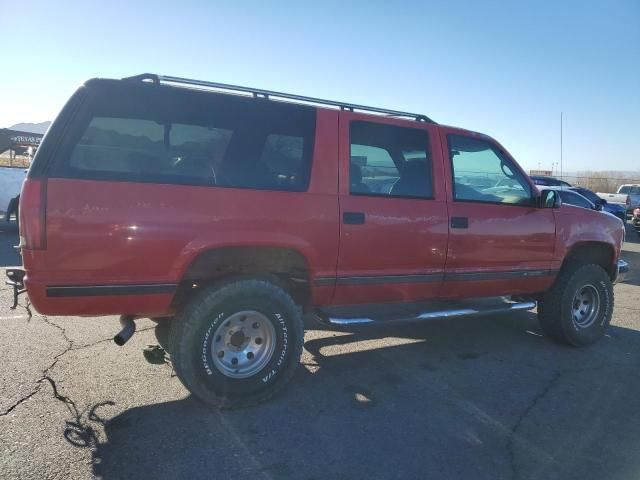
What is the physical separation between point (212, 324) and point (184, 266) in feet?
1.49

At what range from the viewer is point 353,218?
3.71 meters

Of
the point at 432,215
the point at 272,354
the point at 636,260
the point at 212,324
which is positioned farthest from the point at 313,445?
the point at 636,260

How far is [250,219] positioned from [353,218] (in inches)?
32.3

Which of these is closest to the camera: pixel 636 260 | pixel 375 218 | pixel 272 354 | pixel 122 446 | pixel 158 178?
pixel 122 446

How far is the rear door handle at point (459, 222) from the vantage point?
4.20 m

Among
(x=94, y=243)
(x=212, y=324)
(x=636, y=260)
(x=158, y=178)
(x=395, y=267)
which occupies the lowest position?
(x=636, y=260)

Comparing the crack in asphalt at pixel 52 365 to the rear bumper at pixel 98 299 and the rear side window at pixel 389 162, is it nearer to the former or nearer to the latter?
the rear bumper at pixel 98 299

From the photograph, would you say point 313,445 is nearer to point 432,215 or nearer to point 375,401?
point 375,401

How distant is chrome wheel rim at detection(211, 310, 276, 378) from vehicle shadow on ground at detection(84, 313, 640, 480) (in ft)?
1.02

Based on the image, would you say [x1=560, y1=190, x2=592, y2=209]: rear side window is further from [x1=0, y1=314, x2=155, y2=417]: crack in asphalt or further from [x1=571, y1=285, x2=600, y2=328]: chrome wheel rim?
[x1=0, y1=314, x2=155, y2=417]: crack in asphalt

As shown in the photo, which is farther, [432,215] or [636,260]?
[636,260]

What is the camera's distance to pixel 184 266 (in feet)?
10.5

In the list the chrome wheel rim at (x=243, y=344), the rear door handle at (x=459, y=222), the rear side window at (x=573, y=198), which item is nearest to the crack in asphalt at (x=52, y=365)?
the chrome wheel rim at (x=243, y=344)

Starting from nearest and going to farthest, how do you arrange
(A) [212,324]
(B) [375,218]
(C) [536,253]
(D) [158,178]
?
1. (D) [158,178]
2. (A) [212,324]
3. (B) [375,218]
4. (C) [536,253]
